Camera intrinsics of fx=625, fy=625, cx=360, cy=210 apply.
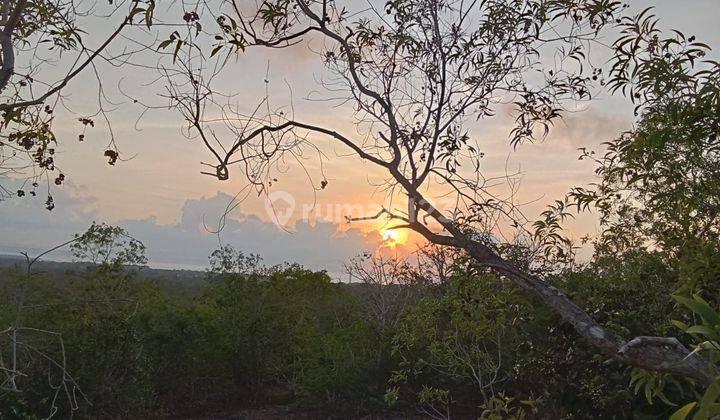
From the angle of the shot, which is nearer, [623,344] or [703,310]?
[703,310]

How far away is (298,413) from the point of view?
34.6 feet

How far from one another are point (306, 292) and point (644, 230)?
751cm

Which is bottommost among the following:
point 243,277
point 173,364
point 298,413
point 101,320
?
point 298,413

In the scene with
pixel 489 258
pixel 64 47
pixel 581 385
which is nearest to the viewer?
pixel 489 258

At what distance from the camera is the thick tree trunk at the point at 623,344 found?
7.23 feet

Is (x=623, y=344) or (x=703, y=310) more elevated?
(x=703, y=310)

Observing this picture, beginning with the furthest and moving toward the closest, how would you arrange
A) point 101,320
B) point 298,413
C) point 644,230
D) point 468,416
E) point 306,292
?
1. point 306,292
2. point 298,413
3. point 468,416
4. point 101,320
5. point 644,230

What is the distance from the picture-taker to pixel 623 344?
2.38 m

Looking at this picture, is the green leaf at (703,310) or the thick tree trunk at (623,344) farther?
the thick tree trunk at (623,344)

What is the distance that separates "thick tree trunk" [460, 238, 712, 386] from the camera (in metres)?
2.21

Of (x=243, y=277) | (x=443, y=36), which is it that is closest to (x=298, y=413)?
(x=243, y=277)

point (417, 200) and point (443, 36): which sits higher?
point (443, 36)

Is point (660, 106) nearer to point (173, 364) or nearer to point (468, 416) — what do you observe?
point (468, 416)

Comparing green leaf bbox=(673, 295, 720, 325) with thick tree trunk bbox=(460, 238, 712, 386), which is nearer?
green leaf bbox=(673, 295, 720, 325)
